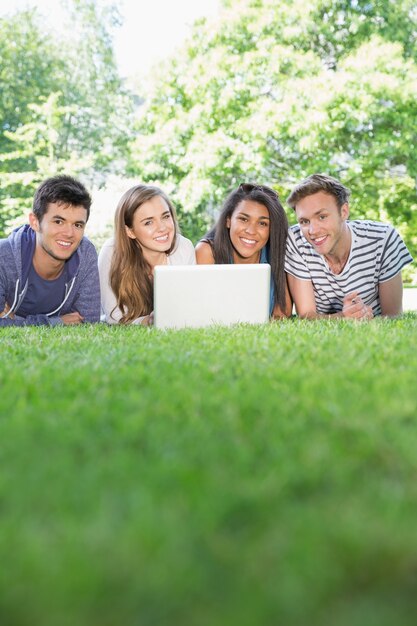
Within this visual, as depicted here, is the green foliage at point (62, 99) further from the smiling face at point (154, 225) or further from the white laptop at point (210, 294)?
the white laptop at point (210, 294)

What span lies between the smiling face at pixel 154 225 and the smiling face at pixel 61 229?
0.56m

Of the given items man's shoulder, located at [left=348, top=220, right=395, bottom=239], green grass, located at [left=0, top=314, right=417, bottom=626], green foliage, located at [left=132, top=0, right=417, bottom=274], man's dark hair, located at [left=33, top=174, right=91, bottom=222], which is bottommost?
green grass, located at [left=0, top=314, right=417, bottom=626]

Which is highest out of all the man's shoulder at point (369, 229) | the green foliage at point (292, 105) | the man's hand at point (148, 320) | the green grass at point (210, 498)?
the green foliage at point (292, 105)

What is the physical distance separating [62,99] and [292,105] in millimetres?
14312

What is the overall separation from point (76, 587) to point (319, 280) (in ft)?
19.3

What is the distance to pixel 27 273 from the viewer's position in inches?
266

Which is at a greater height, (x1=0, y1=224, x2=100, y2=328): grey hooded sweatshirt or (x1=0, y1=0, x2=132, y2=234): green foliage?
(x1=0, y1=0, x2=132, y2=234): green foliage

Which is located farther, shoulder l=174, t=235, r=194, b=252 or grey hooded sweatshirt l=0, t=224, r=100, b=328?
shoulder l=174, t=235, r=194, b=252

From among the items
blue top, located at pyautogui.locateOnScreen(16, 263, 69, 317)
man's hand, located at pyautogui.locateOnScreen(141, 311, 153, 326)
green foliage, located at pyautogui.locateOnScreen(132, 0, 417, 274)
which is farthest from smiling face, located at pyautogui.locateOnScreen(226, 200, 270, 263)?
green foliage, located at pyautogui.locateOnScreen(132, 0, 417, 274)

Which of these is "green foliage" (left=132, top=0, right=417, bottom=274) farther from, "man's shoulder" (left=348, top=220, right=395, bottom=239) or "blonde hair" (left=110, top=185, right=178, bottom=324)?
"blonde hair" (left=110, top=185, right=178, bottom=324)

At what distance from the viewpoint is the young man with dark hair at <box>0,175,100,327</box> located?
6570mm

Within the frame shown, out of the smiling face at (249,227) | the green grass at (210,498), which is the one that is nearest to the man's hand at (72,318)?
the smiling face at (249,227)

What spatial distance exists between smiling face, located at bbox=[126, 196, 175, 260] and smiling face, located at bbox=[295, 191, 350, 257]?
1268mm

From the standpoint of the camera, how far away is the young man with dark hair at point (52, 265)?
6.57m
